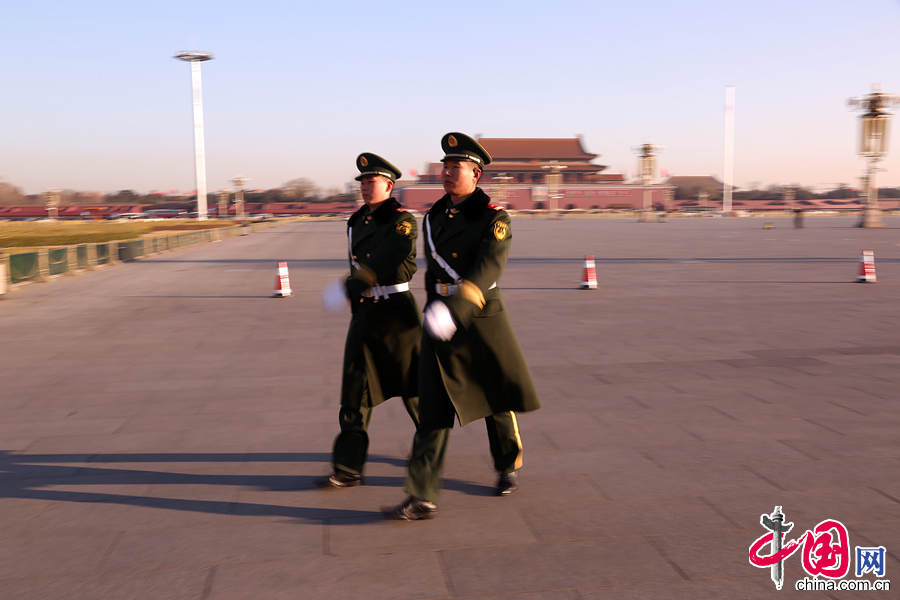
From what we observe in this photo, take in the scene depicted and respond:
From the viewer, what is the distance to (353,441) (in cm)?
374

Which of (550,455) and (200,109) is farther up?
(200,109)

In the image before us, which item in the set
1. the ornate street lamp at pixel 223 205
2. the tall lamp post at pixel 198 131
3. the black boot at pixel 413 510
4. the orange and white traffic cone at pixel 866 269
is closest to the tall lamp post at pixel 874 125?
the orange and white traffic cone at pixel 866 269

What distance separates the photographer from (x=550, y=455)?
4277 mm

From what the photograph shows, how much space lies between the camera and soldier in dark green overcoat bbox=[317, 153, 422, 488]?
370 cm

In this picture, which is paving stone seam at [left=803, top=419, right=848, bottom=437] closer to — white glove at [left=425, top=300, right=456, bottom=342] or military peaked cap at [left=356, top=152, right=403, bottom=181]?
white glove at [left=425, top=300, right=456, bottom=342]

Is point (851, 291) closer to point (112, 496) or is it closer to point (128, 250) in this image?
point (112, 496)

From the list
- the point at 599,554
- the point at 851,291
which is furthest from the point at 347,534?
the point at 851,291

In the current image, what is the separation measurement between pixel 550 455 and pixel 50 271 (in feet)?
51.9

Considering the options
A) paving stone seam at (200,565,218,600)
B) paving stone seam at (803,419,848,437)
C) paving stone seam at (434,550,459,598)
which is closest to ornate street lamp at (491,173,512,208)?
paving stone seam at (803,419,848,437)

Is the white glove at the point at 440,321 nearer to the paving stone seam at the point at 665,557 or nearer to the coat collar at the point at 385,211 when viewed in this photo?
the coat collar at the point at 385,211

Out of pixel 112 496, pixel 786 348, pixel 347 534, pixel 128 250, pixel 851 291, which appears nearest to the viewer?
pixel 347 534

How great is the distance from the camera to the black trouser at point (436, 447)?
10.9 ft

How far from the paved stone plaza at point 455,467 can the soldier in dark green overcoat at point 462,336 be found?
33cm

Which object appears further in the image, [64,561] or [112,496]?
→ [112,496]
